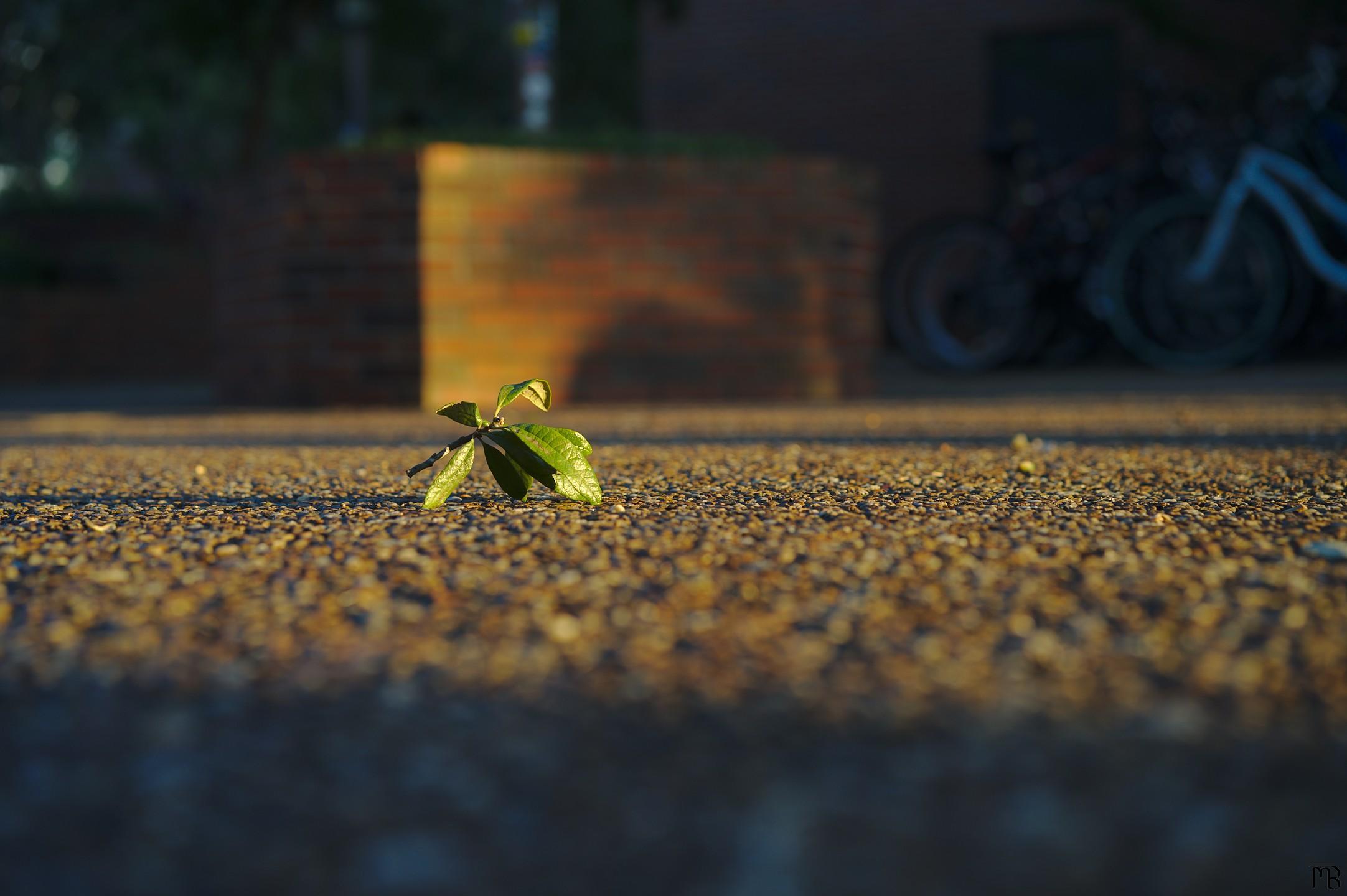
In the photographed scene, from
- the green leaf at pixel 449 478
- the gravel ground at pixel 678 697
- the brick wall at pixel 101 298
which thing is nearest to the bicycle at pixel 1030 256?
the gravel ground at pixel 678 697

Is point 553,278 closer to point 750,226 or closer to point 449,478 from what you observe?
point 750,226

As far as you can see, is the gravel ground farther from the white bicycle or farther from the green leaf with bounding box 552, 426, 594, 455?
the white bicycle

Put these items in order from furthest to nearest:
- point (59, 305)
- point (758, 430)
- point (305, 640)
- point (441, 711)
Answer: point (59, 305) < point (758, 430) < point (305, 640) < point (441, 711)

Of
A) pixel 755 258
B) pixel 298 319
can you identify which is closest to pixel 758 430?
pixel 755 258

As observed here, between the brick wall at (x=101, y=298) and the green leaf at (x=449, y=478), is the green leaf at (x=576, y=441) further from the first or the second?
the brick wall at (x=101, y=298)

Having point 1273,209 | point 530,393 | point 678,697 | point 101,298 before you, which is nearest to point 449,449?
point 530,393

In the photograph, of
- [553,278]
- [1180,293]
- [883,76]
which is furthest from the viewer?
[883,76]

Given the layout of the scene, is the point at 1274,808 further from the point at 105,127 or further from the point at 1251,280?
the point at 105,127
